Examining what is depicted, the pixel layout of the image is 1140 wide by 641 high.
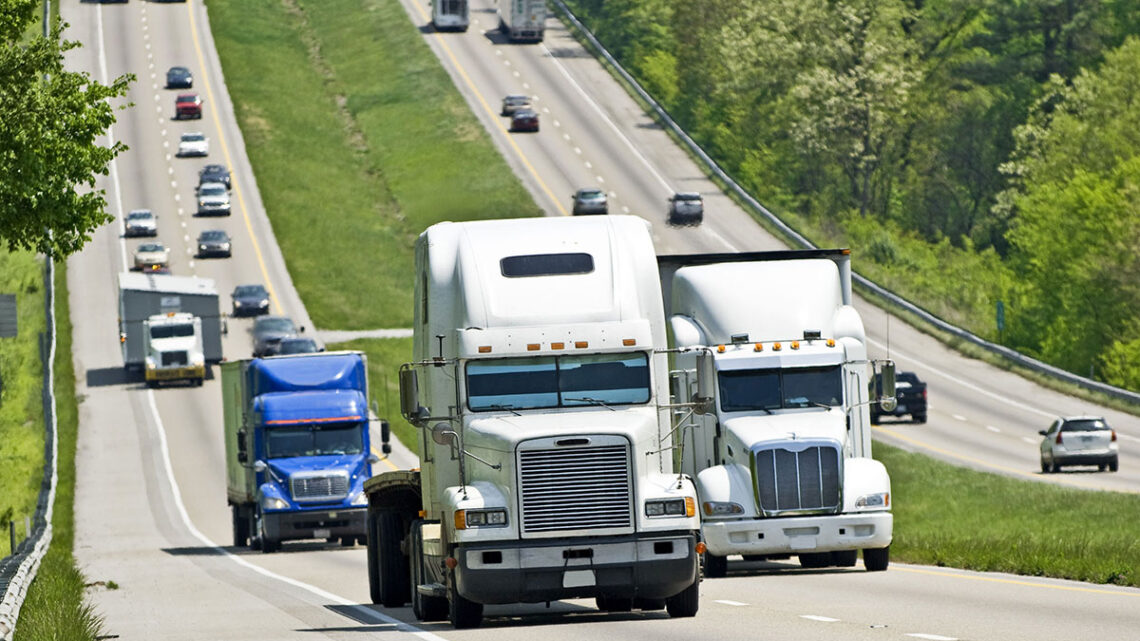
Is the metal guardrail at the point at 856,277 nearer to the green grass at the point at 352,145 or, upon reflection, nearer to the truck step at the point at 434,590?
the green grass at the point at 352,145

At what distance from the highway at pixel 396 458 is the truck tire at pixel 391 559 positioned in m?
0.44

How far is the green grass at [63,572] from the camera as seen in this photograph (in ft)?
64.2

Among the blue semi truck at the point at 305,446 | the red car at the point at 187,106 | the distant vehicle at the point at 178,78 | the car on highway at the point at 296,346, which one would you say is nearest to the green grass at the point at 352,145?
the red car at the point at 187,106

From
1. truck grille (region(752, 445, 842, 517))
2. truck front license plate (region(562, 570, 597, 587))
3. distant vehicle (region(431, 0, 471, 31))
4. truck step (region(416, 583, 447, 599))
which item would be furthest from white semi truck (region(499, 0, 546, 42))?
truck front license plate (region(562, 570, 597, 587))

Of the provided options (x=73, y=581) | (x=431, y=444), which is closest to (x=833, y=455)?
(x=431, y=444)

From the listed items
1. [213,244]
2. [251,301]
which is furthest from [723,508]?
[213,244]

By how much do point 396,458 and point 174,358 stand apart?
13607 millimetres

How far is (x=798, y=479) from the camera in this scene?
26.3 meters

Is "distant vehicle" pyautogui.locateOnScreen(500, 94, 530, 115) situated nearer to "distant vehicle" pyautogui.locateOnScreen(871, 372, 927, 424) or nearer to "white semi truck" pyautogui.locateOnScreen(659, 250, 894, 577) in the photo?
"distant vehicle" pyautogui.locateOnScreen(871, 372, 927, 424)

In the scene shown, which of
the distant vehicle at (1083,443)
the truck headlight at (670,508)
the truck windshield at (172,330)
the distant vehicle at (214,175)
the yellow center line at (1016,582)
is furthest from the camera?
the distant vehicle at (214,175)

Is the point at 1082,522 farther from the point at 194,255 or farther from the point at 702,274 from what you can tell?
the point at 194,255

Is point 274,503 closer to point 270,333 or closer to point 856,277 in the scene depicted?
point 270,333

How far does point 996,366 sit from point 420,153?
46.4 m

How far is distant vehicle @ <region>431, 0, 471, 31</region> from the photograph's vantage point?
132 m
